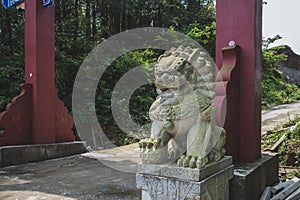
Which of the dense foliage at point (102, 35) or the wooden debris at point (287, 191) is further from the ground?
the dense foliage at point (102, 35)

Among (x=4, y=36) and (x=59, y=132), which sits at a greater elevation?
(x=4, y=36)

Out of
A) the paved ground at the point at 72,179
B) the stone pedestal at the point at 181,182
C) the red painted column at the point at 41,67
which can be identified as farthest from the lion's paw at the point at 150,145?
the red painted column at the point at 41,67

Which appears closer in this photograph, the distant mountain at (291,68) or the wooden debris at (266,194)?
the wooden debris at (266,194)

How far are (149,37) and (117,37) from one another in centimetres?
125

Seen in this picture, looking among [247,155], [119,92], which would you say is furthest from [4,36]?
[247,155]

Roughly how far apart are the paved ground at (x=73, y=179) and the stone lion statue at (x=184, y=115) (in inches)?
36.2

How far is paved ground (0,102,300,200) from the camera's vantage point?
9.78 ft

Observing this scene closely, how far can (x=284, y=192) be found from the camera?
9.93ft

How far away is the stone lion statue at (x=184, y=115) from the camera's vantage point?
85.4 inches

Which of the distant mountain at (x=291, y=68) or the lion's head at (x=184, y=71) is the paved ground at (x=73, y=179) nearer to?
the lion's head at (x=184, y=71)

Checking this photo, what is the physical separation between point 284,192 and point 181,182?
1.65 m

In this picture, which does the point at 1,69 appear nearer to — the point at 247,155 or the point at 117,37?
the point at 117,37

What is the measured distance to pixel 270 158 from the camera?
3.28 m

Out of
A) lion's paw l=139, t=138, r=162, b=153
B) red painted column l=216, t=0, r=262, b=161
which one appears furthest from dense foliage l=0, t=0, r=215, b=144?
red painted column l=216, t=0, r=262, b=161
